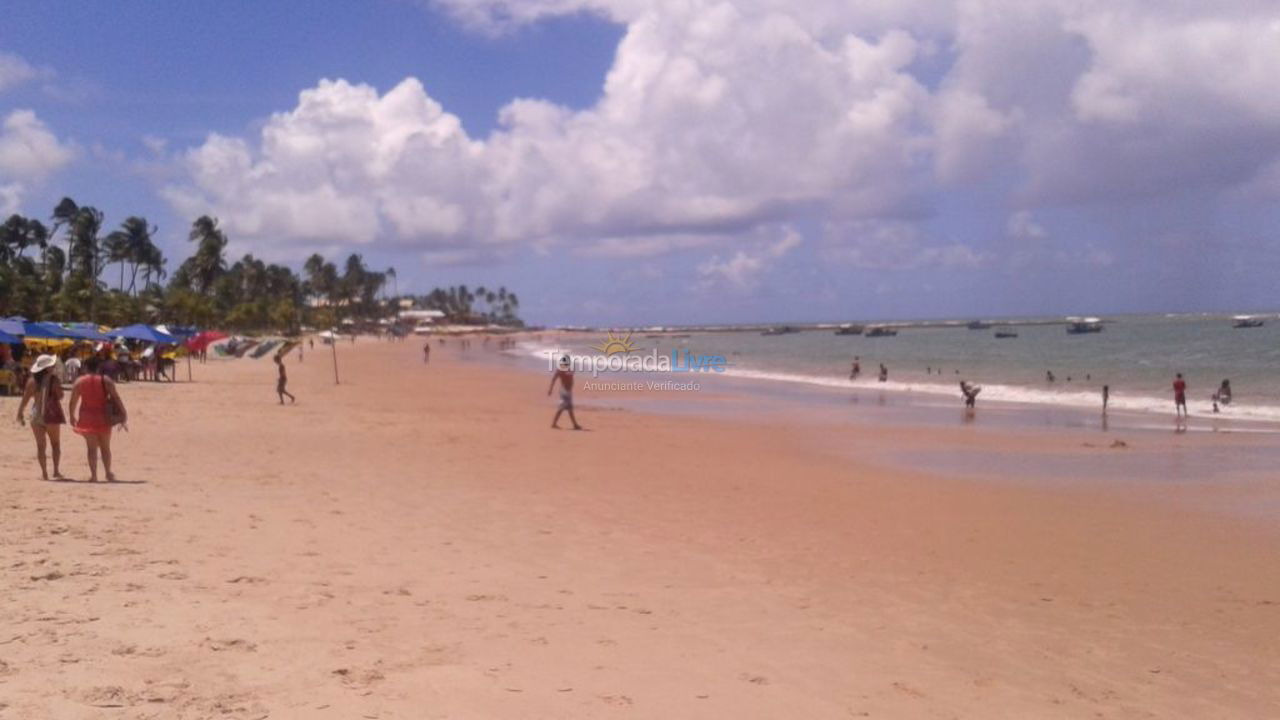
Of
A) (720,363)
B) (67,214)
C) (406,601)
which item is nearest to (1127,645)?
(406,601)

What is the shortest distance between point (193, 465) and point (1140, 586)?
1093cm

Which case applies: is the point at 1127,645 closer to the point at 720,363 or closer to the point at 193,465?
the point at 193,465

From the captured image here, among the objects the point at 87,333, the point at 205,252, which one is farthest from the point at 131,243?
the point at 87,333

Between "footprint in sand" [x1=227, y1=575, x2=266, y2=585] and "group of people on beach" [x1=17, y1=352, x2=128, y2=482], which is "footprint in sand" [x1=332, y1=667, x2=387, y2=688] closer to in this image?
"footprint in sand" [x1=227, y1=575, x2=266, y2=585]

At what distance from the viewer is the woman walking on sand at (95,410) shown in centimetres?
1001

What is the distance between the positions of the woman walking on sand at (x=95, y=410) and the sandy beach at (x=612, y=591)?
51 cm

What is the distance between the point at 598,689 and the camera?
5.04 metres

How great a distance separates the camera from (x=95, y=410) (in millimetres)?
10039

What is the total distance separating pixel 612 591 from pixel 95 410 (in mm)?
6526

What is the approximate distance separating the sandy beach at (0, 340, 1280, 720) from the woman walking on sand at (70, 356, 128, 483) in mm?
512

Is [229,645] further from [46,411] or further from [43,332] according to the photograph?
[43,332]

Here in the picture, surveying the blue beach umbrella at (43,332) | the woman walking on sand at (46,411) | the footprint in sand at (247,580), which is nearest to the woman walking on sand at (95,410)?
the woman walking on sand at (46,411)

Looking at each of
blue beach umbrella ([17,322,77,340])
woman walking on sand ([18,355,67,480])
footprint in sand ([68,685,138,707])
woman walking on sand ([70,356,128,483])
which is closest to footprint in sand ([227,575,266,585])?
footprint in sand ([68,685,138,707])

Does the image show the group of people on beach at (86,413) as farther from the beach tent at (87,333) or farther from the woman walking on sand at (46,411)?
the beach tent at (87,333)
